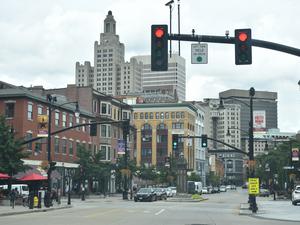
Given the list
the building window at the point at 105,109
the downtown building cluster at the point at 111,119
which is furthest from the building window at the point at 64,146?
the building window at the point at 105,109

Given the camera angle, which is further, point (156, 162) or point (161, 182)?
point (156, 162)

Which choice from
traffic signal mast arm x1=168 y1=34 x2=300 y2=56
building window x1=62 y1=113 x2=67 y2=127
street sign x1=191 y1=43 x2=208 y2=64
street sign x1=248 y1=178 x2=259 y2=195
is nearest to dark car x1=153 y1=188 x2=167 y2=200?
building window x1=62 y1=113 x2=67 y2=127

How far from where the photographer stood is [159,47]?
1700cm

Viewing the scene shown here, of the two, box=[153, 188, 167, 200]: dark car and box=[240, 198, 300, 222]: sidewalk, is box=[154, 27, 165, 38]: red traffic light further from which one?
box=[153, 188, 167, 200]: dark car

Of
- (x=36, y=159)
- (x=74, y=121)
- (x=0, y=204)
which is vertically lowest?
(x=0, y=204)

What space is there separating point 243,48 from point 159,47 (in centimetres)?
259

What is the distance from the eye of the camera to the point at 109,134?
90188mm

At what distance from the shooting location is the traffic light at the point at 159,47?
55.2 ft

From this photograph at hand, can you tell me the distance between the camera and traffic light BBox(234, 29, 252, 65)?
17.1 metres

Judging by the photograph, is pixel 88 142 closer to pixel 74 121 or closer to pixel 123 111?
pixel 74 121

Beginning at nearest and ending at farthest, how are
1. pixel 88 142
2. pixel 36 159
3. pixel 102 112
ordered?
1. pixel 36 159
2. pixel 88 142
3. pixel 102 112

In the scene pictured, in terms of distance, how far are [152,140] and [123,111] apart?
196 feet

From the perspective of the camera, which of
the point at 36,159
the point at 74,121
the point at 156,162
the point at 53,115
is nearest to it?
the point at 36,159

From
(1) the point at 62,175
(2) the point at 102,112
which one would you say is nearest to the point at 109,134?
(2) the point at 102,112
